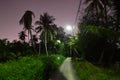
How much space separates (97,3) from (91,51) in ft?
34.7

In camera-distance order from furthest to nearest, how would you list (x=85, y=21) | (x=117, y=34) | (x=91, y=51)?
(x=85, y=21) → (x=91, y=51) → (x=117, y=34)

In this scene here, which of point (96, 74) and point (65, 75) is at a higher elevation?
point (96, 74)

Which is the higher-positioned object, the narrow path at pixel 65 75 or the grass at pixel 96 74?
the grass at pixel 96 74

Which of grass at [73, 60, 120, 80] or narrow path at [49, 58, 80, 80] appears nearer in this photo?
grass at [73, 60, 120, 80]

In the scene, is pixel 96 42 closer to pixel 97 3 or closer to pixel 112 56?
pixel 112 56

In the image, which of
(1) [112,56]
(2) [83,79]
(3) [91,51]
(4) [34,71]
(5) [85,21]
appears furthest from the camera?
(5) [85,21]

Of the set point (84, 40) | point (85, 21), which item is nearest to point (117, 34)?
point (84, 40)

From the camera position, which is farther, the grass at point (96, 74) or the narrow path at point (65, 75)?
the narrow path at point (65, 75)

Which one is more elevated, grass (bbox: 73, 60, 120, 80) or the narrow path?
grass (bbox: 73, 60, 120, 80)

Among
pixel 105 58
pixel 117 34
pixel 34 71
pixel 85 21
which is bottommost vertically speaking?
pixel 105 58

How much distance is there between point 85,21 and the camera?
46.6 metres

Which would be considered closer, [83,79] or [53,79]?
[83,79]

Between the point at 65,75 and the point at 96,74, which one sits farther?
the point at 65,75

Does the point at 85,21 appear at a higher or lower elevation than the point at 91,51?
higher
